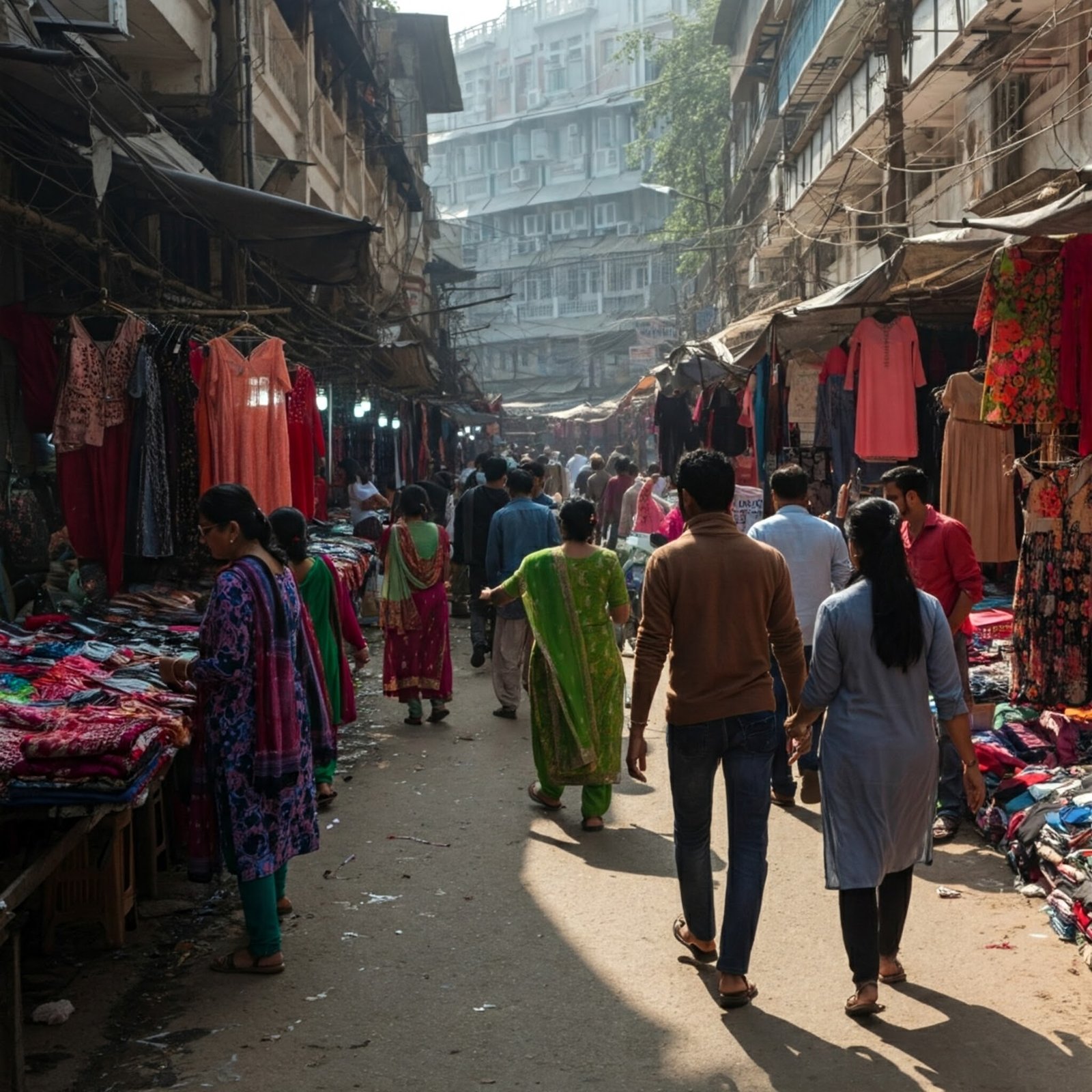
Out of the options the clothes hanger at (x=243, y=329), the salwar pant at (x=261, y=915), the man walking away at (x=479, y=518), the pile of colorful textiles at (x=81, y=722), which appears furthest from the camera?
the man walking away at (x=479, y=518)

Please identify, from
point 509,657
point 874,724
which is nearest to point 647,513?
point 509,657

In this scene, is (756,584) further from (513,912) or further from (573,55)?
(573,55)

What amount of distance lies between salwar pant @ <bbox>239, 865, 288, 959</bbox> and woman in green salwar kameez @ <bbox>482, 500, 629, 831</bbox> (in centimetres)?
224

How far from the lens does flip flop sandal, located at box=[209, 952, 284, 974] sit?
4.77 metres

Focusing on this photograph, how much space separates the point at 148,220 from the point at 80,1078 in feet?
28.4

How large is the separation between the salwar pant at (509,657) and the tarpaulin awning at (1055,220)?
15.1ft

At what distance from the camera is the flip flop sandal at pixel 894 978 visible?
4574 millimetres

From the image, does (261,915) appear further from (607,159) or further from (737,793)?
(607,159)

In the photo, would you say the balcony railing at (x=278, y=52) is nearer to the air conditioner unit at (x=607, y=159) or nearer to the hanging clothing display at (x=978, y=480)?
the hanging clothing display at (x=978, y=480)

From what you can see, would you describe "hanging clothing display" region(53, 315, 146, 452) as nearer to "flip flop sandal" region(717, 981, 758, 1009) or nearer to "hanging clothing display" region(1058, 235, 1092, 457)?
"flip flop sandal" region(717, 981, 758, 1009)

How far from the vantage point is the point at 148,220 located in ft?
36.7

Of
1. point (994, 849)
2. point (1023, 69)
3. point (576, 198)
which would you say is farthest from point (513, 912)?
point (576, 198)

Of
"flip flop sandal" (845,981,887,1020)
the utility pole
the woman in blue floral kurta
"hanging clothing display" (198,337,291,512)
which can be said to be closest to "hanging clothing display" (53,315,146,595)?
"hanging clothing display" (198,337,291,512)

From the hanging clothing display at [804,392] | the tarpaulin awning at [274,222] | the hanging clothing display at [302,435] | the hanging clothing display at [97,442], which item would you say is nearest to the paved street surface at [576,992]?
the hanging clothing display at [97,442]
